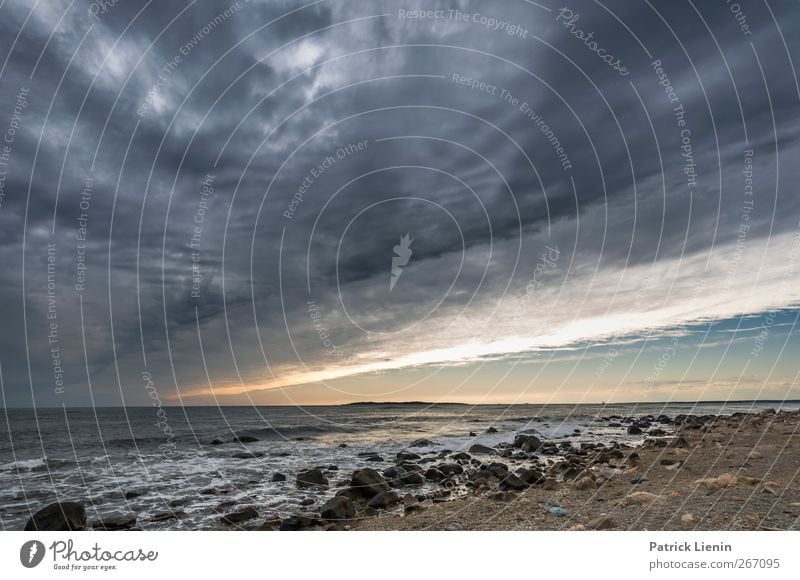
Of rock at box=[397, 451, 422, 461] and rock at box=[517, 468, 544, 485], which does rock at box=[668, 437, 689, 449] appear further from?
rock at box=[397, 451, 422, 461]

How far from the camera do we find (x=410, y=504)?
1567 cm

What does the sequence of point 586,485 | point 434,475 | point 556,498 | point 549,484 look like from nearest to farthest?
point 556,498 < point 586,485 < point 549,484 < point 434,475

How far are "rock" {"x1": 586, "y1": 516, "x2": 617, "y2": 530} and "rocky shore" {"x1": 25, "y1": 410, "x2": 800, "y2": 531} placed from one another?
20 millimetres

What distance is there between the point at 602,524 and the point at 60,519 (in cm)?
1554

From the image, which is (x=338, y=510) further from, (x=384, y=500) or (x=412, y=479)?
(x=412, y=479)

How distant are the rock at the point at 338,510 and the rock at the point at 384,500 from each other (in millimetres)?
1139

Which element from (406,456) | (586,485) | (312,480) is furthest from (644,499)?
(406,456)

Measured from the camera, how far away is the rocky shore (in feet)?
32.4

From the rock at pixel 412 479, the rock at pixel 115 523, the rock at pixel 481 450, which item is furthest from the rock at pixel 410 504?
the rock at pixel 481 450

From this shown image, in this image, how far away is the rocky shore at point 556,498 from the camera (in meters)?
9.87

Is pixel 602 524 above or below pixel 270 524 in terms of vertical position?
above

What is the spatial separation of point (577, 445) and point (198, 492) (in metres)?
25.2
